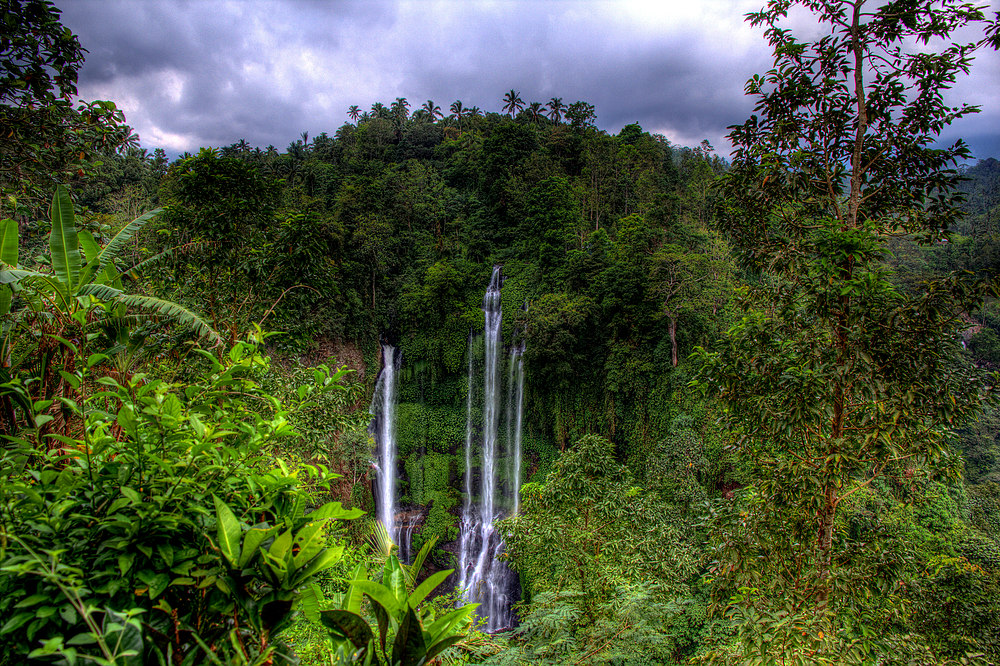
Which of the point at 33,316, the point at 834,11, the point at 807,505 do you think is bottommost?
the point at 807,505

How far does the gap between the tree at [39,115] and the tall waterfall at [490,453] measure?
47.8ft

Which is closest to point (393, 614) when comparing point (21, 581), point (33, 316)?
point (21, 581)

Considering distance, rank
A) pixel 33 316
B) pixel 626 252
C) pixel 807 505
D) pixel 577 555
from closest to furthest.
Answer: pixel 33 316
pixel 807 505
pixel 577 555
pixel 626 252

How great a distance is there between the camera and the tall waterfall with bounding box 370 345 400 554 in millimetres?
17469

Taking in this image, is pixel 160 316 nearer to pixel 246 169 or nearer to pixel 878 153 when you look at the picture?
pixel 246 169

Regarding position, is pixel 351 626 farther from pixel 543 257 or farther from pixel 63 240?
pixel 543 257

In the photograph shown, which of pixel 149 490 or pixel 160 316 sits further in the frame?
pixel 160 316

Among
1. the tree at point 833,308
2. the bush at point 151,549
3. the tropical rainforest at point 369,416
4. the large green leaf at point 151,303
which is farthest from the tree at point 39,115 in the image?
the tree at point 833,308

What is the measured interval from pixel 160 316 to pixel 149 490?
2745mm

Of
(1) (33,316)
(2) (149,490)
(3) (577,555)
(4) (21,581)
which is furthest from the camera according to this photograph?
(3) (577,555)

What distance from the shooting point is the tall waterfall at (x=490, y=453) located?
53.8ft

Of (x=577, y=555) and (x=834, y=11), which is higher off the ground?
(x=834, y=11)

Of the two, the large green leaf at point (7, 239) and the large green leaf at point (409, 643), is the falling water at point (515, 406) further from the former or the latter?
the large green leaf at point (409, 643)

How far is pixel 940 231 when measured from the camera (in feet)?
11.3
